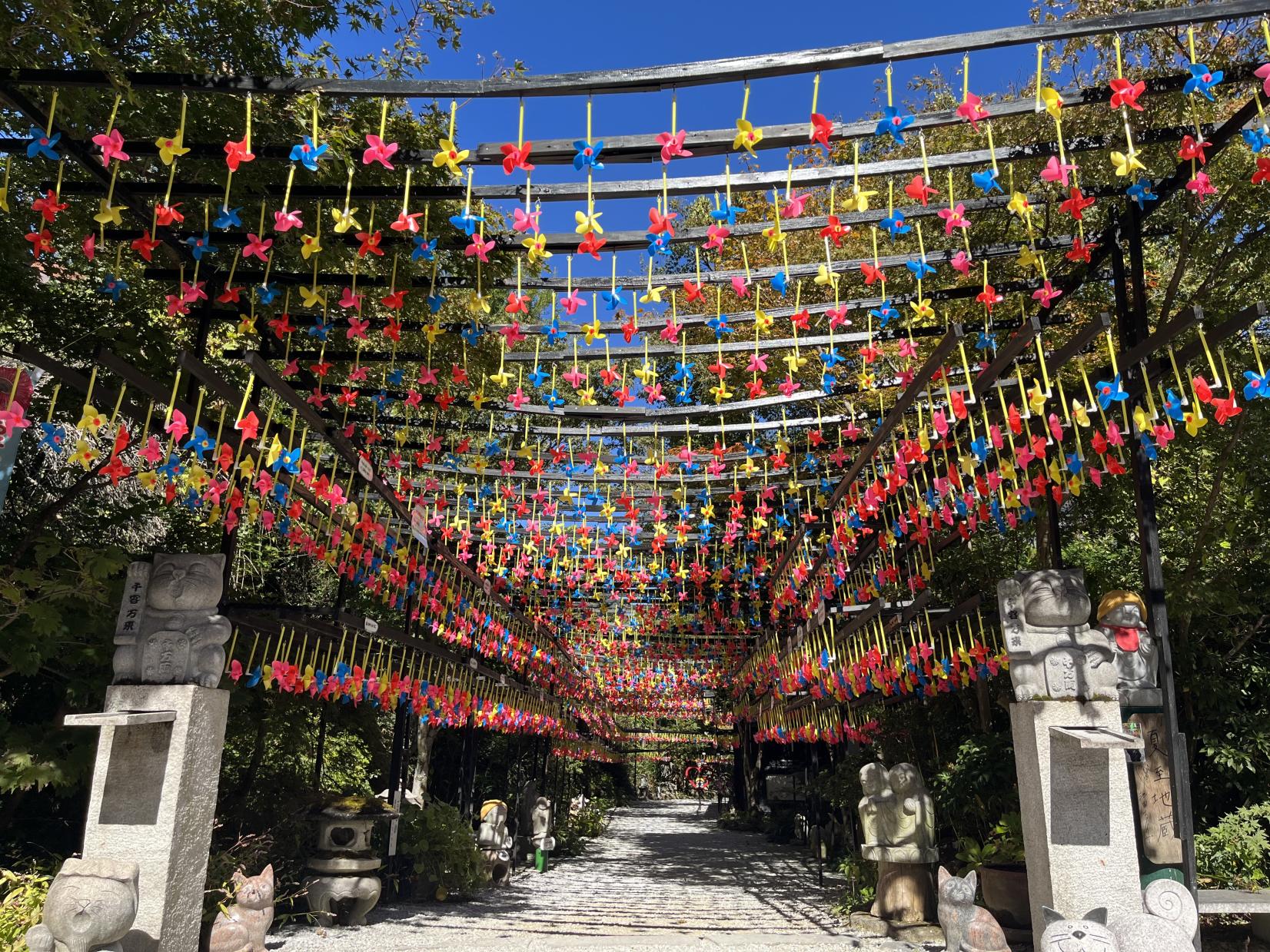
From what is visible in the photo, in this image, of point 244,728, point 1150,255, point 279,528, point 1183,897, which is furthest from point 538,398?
point 1183,897

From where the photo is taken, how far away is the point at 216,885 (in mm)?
6938

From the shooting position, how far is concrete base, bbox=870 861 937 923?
298 inches

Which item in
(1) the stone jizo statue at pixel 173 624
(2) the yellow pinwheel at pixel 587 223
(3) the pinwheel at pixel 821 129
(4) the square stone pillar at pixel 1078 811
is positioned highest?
(3) the pinwheel at pixel 821 129

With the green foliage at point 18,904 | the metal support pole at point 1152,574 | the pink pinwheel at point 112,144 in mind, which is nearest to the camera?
the pink pinwheel at point 112,144

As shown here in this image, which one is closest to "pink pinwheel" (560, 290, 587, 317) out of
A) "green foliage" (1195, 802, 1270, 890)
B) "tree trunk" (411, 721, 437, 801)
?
"green foliage" (1195, 802, 1270, 890)

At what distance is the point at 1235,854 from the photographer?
7.04 metres

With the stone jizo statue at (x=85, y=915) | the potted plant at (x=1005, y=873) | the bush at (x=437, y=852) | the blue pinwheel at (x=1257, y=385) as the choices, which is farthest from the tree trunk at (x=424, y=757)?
the blue pinwheel at (x=1257, y=385)

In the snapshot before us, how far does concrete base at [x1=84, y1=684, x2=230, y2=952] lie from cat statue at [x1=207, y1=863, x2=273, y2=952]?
606 millimetres

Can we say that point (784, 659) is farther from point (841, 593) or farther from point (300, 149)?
point (300, 149)

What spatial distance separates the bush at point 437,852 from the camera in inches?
380

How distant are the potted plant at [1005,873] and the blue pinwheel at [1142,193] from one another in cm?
430

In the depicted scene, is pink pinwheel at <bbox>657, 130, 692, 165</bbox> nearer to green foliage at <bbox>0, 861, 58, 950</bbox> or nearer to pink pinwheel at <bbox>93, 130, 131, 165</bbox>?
pink pinwheel at <bbox>93, 130, 131, 165</bbox>

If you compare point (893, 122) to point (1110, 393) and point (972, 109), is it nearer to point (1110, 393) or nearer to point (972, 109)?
point (972, 109)

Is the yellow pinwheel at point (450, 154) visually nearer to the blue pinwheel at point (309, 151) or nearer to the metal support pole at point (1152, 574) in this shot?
the blue pinwheel at point (309, 151)
